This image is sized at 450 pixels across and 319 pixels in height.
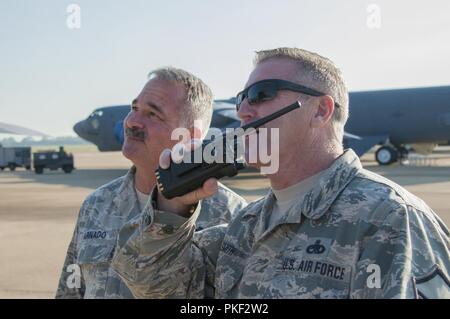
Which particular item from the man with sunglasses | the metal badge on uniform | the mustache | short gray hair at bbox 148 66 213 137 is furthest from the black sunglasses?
the mustache

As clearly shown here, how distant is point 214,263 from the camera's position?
2727 mm

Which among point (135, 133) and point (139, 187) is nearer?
point (135, 133)

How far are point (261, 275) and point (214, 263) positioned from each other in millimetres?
469

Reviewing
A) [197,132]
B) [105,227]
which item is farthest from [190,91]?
[105,227]

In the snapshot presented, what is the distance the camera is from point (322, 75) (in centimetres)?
241

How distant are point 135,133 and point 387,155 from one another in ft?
96.2

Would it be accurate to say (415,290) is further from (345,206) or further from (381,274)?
(345,206)

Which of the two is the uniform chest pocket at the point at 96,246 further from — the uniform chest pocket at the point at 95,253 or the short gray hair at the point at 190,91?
the short gray hair at the point at 190,91

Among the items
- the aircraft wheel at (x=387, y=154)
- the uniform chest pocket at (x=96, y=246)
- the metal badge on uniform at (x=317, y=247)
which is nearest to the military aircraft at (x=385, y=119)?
the aircraft wheel at (x=387, y=154)

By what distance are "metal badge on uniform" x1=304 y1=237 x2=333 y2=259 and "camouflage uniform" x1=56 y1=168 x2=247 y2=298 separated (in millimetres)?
1354

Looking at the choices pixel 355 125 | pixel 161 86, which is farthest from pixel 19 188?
pixel 161 86

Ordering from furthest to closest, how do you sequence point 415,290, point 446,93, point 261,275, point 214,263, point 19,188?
point 446,93 → point 19,188 → point 214,263 → point 261,275 → point 415,290

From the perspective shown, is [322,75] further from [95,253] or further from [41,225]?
[41,225]
